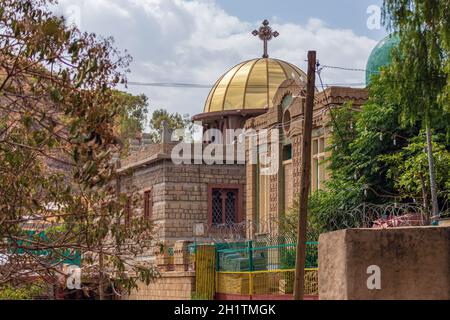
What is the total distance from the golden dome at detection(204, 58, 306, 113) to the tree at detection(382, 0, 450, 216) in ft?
71.7

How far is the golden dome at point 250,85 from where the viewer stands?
3853 centimetres

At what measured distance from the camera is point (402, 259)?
739 centimetres

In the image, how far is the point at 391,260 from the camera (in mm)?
7379

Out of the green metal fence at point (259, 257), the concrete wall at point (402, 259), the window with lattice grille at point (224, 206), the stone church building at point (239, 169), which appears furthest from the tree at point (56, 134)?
the window with lattice grille at point (224, 206)

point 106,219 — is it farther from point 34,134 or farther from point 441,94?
point 441,94

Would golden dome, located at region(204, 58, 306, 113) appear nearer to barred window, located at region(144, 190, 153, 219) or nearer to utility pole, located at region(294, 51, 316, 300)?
barred window, located at region(144, 190, 153, 219)

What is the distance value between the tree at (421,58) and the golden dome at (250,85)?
21.9 m

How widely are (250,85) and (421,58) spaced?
76.7ft

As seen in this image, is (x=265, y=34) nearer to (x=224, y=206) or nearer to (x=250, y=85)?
(x=250, y=85)

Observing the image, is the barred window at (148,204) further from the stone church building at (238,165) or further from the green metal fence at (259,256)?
the green metal fence at (259,256)

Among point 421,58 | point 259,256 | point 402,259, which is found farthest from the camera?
point 259,256

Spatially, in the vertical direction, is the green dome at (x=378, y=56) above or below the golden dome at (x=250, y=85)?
below

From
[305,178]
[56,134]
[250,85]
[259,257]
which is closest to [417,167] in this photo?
[259,257]
